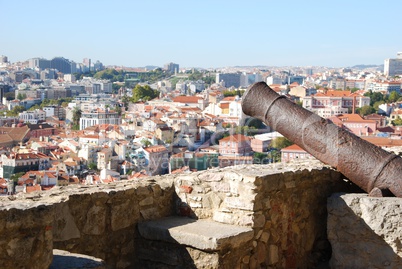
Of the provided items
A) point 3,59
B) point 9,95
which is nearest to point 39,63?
point 3,59

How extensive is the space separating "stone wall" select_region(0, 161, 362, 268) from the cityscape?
582mm

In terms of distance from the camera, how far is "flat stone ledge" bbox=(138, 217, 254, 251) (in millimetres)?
2445

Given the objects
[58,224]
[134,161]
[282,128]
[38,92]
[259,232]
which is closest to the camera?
[58,224]

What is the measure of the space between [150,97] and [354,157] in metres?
Result: 85.5

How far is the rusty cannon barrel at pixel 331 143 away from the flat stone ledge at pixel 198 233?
2.25 feet

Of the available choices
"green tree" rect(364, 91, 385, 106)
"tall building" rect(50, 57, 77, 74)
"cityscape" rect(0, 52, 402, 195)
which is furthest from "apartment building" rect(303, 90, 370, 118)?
"tall building" rect(50, 57, 77, 74)

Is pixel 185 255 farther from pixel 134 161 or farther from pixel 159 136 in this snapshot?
pixel 159 136

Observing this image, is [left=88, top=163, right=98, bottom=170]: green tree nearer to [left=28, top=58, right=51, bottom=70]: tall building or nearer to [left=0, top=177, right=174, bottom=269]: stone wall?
[left=0, top=177, right=174, bottom=269]: stone wall

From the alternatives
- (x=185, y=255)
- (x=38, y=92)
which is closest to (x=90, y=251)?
(x=185, y=255)

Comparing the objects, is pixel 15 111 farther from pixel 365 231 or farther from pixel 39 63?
pixel 39 63

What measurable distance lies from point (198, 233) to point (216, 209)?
0.89 feet

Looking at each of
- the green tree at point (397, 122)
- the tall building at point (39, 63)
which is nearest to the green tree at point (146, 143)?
the green tree at point (397, 122)

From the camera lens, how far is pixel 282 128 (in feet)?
10.7

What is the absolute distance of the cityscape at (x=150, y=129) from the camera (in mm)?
22172
